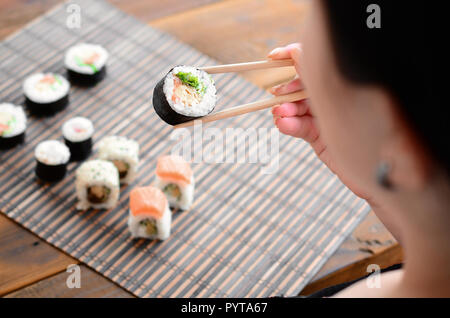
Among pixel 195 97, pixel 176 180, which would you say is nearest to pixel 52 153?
pixel 176 180

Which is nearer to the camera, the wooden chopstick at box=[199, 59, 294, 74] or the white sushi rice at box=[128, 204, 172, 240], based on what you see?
the wooden chopstick at box=[199, 59, 294, 74]

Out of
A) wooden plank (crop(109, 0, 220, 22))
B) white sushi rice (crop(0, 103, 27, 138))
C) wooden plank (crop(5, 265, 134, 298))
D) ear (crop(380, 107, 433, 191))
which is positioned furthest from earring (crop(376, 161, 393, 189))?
wooden plank (crop(109, 0, 220, 22))

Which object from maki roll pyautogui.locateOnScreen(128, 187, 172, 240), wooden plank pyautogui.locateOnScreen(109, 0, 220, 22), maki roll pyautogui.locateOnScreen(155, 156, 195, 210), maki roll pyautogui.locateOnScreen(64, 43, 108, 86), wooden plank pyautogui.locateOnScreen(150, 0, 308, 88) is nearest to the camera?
maki roll pyautogui.locateOnScreen(128, 187, 172, 240)

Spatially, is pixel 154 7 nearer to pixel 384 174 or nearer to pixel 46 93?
pixel 46 93

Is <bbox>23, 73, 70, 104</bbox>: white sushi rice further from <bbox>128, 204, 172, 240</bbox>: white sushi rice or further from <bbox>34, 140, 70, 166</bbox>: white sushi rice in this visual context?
<bbox>128, 204, 172, 240</bbox>: white sushi rice

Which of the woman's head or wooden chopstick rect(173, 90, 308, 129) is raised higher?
the woman's head

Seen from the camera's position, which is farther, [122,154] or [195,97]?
[122,154]

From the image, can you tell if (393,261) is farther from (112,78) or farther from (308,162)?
(112,78)
